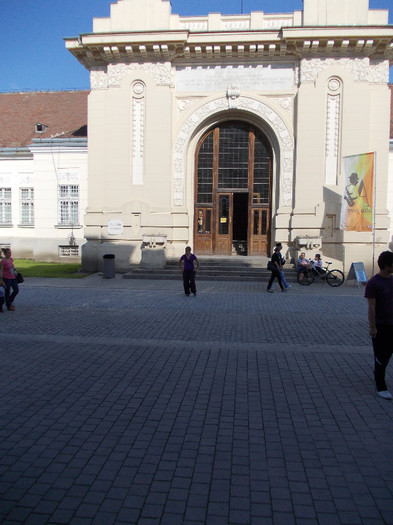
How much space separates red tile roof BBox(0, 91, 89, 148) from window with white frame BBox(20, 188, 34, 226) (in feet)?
9.55

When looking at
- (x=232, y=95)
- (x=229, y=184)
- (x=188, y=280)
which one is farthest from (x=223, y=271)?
(x=232, y=95)

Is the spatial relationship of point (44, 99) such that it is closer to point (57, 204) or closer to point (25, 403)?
point (57, 204)

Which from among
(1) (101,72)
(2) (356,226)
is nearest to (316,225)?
(2) (356,226)

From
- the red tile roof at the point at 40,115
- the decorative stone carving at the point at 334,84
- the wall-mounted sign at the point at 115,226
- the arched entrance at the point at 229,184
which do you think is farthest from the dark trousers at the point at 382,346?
the red tile roof at the point at 40,115

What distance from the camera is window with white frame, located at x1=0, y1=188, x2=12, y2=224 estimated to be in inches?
1078

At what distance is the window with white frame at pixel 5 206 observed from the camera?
27.4m

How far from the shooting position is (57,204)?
25.6 metres

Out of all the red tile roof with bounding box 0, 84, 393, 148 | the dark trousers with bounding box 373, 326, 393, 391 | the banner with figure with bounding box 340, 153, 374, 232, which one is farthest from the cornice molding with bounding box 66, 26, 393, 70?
the dark trousers with bounding box 373, 326, 393, 391

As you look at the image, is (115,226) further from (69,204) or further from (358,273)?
(358,273)

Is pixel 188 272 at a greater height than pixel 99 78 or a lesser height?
lesser

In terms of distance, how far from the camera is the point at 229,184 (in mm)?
21953

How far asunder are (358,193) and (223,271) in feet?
20.7

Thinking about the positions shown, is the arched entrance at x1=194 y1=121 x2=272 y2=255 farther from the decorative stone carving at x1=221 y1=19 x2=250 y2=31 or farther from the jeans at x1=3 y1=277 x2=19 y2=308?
the jeans at x1=3 y1=277 x2=19 y2=308

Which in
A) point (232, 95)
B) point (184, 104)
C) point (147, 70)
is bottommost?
point (184, 104)
